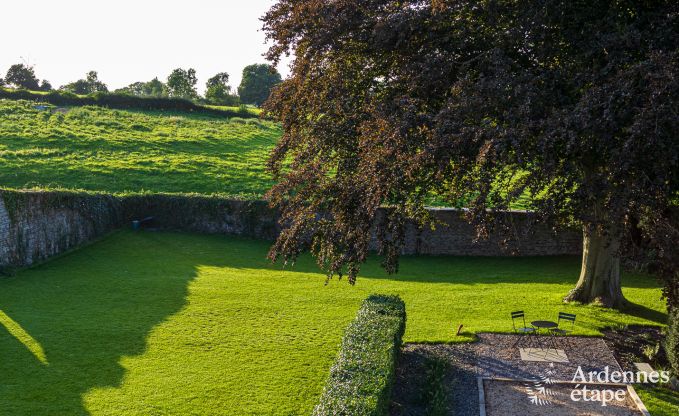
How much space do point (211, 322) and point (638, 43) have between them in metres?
11.8

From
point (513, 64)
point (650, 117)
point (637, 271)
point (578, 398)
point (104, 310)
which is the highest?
point (513, 64)

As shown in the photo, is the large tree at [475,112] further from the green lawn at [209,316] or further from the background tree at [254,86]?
the background tree at [254,86]

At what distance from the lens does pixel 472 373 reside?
13266mm

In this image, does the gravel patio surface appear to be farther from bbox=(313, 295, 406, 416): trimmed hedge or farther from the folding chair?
bbox=(313, 295, 406, 416): trimmed hedge

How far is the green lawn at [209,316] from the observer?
1177 centimetres

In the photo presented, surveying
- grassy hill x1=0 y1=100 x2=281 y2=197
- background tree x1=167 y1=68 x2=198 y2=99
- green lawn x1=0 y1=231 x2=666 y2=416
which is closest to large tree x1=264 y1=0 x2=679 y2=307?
green lawn x1=0 y1=231 x2=666 y2=416

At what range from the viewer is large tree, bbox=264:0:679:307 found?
10180mm

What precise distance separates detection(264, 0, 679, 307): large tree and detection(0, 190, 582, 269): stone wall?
6.56 meters

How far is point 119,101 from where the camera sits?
5662cm

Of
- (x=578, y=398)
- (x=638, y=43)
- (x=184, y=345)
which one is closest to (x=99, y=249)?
A: (x=184, y=345)

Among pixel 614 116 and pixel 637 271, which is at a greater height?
pixel 614 116

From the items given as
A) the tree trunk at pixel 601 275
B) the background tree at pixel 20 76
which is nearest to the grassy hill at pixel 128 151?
the tree trunk at pixel 601 275

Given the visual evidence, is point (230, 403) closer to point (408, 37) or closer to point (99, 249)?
point (408, 37)

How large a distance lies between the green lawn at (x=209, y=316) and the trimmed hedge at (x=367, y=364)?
46.5 inches
